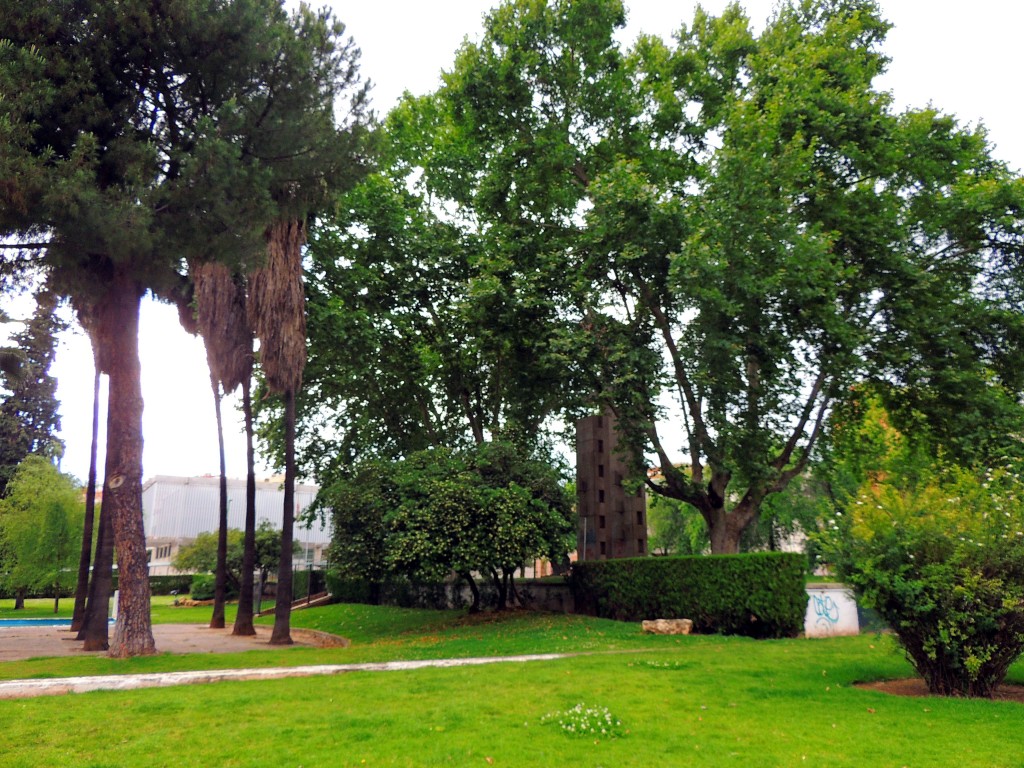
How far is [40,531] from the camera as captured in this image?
33.0 metres

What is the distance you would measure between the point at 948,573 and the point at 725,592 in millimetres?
8139

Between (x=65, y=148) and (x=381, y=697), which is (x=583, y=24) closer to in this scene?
(x=65, y=148)

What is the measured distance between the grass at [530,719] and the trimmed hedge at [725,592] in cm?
423

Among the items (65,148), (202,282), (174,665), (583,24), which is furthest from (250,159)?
(583,24)

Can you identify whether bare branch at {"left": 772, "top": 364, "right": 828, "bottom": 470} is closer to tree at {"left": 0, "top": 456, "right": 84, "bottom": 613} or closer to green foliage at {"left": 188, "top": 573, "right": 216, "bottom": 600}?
tree at {"left": 0, "top": 456, "right": 84, "bottom": 613}

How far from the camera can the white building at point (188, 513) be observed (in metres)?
60.1

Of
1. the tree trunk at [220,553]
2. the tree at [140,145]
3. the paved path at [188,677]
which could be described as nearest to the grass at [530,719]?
the paved path at [188,677]

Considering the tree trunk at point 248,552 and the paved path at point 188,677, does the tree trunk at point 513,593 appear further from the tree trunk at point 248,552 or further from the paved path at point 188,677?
the paved path at point 188,677

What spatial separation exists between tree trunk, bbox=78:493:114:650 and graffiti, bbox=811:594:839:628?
52.8 ft

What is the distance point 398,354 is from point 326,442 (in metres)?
4.29

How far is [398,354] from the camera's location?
23656mm

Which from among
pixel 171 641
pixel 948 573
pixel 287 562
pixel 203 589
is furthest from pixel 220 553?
pixel 948 573

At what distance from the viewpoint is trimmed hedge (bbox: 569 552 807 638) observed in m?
16.6

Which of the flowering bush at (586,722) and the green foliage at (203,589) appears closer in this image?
the flowering bush at (586,722)
